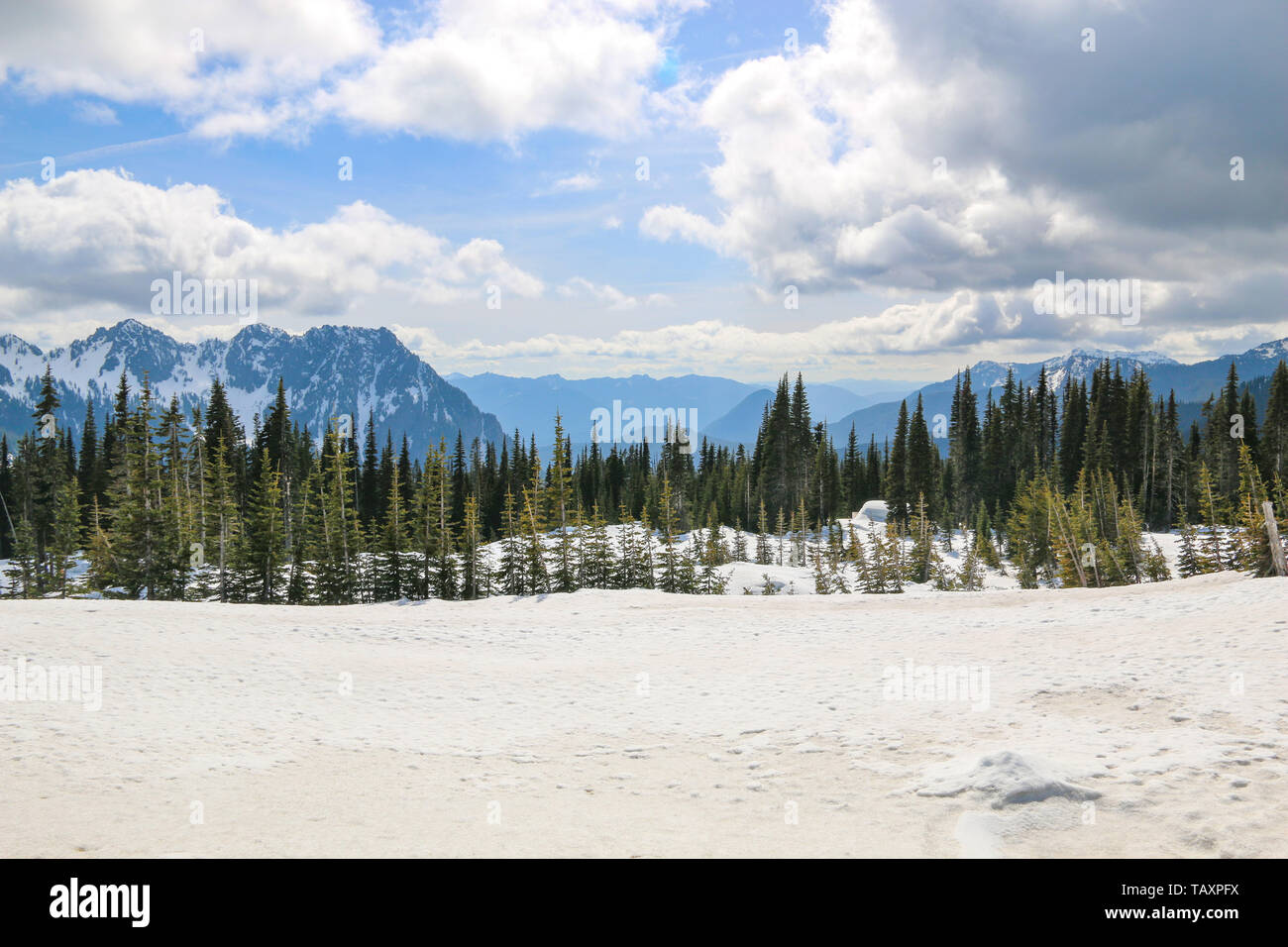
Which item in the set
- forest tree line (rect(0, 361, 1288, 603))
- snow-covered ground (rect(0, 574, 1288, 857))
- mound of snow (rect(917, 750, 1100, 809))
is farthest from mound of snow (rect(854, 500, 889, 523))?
mound of snow (rect(917, 750, 1100, 809))

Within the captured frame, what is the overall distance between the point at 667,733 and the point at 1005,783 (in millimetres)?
5091

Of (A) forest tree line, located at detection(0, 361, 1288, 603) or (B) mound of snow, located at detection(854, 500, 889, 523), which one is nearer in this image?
(A) forest tree line, located at detection(0, 361, 1288, 603)

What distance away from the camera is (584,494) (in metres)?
108

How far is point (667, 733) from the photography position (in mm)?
11141

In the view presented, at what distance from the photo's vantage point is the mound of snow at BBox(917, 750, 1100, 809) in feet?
24.3

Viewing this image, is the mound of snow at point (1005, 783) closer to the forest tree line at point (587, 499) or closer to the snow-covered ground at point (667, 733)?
the snow-covered ground at point (667, 733)

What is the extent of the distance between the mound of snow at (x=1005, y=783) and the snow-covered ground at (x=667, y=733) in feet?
0.13

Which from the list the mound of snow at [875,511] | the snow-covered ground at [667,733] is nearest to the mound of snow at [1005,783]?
the snow-covered ground at [667,733]

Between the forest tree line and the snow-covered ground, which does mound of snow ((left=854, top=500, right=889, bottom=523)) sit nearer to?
the forest tree line

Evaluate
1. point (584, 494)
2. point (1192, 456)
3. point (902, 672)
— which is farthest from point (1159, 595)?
point (584, 494)

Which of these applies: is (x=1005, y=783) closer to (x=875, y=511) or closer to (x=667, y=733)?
(x=667, y=733)

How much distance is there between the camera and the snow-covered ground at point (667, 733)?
23.6ft

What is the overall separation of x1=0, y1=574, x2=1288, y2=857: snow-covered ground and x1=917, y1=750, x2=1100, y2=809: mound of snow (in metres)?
0.04

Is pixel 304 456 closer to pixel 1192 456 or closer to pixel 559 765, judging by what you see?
pixel 559 765
